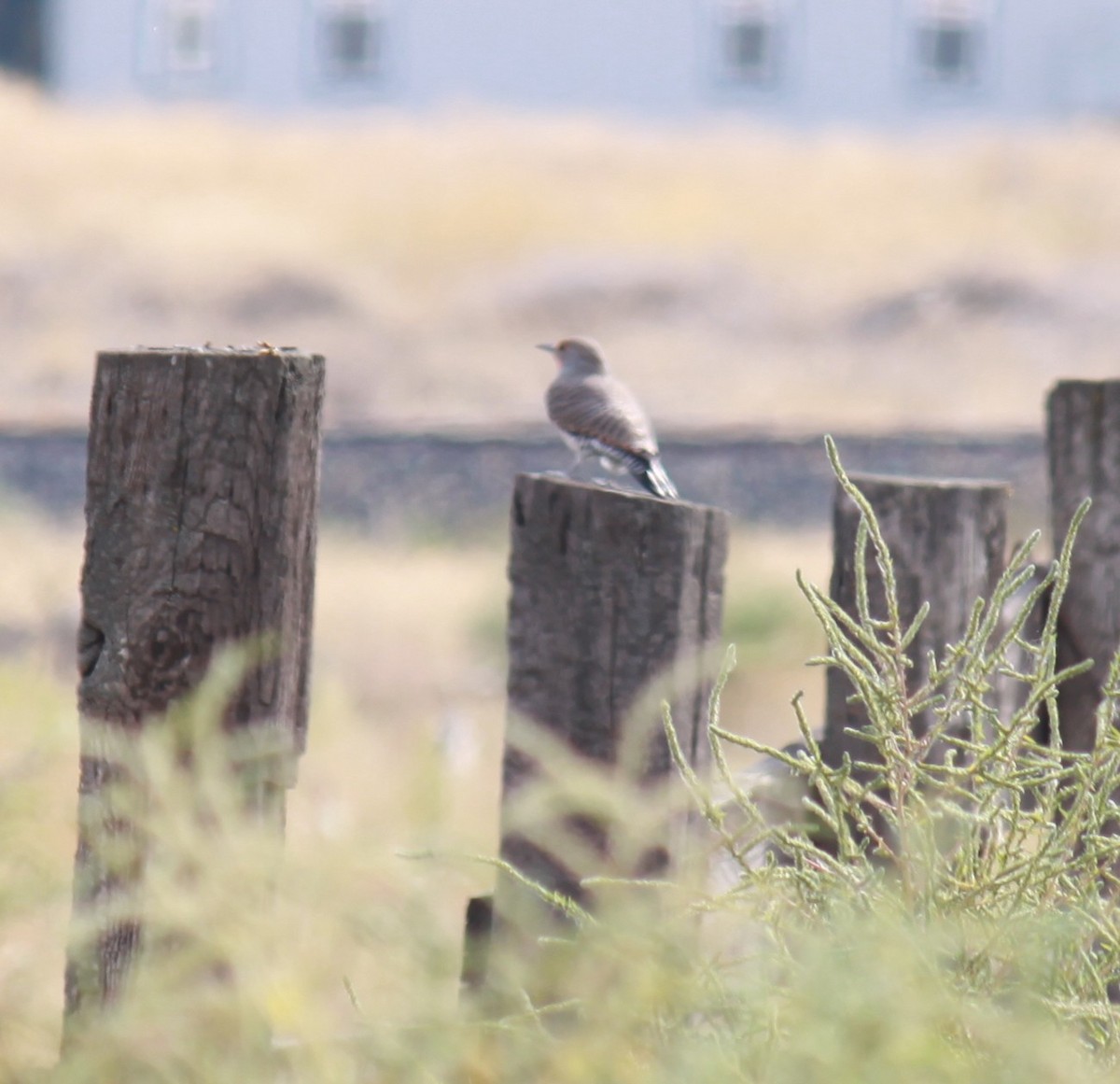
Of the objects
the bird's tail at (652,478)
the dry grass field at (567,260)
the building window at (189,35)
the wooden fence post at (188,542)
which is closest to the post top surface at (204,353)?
the wooden fence post at (188,542)

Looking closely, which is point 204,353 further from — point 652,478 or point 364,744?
point 364,744

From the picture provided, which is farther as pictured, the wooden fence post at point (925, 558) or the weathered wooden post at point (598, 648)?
the wooden fence post at point (925, 558)

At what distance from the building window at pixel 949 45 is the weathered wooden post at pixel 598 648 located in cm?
3566

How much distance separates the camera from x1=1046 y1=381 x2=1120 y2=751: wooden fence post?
296 cm

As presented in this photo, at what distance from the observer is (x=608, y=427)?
19.3ft

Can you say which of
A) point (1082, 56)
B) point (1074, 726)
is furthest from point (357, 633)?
point (1082, 56)

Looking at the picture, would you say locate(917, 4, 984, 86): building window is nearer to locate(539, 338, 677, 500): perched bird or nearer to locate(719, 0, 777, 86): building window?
locate(719, 0, 777, 86): building window

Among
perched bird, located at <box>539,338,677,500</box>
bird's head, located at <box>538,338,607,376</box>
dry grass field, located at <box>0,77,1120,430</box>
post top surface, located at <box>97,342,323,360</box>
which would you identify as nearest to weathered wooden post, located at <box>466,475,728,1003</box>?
post top surface, located at <box>97,342,323,360</box>

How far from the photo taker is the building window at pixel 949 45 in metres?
36.3

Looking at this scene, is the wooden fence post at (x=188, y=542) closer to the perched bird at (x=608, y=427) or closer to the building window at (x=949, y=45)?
the perched bird at (x=608, y=427)

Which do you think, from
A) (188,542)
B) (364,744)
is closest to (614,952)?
(188,542)

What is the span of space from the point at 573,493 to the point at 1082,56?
3640 centimetres

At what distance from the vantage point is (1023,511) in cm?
1728

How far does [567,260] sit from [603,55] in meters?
9.01
